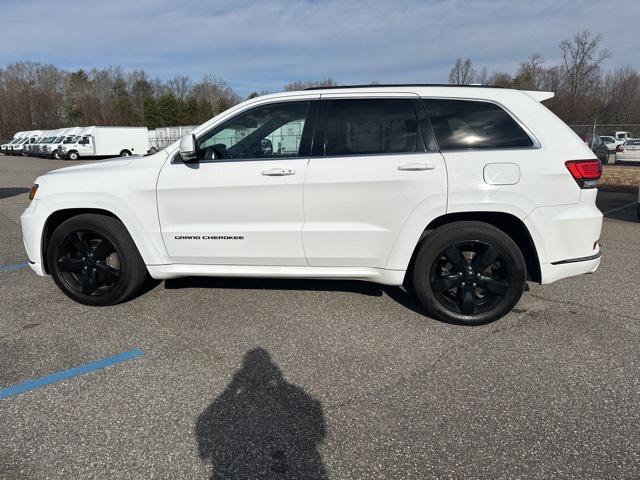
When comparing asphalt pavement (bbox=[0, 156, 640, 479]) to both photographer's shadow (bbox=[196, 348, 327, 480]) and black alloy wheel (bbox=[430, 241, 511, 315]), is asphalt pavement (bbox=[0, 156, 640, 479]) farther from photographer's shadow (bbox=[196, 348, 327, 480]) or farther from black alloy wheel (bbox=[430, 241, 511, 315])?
black alloy wheel (bbox=[430, 241, 511, 315])

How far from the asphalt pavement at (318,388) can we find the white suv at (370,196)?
0.45m

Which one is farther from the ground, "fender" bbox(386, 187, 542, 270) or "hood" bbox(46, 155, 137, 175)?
"hood" bbox(46, 155, 137, 175)

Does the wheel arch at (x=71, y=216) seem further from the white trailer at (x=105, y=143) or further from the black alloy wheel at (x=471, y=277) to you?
the white trailer at (x=105, y=143)

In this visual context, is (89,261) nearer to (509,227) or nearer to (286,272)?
(286,272)

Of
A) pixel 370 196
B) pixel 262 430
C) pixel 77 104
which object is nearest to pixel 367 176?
pixel 370 196

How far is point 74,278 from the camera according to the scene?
4133 mm

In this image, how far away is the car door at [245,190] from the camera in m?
3.54

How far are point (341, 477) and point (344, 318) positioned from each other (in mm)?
1787

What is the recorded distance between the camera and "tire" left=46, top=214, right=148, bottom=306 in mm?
3861

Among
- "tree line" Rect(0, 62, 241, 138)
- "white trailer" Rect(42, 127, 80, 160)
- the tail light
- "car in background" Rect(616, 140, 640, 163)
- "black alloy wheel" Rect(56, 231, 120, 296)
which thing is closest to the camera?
the tail light

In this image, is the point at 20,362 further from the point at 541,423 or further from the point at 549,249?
the point at 549,249

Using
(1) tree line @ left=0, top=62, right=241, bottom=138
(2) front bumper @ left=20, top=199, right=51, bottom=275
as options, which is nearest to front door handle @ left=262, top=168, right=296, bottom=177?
(2) front bumper @ left=20, top=199, right=51, bottom=275

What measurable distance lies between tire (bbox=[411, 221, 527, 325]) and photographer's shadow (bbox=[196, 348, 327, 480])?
Answer: 147 cm

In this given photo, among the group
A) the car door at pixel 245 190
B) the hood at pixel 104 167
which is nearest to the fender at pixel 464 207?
the car door at pixel 245 190
